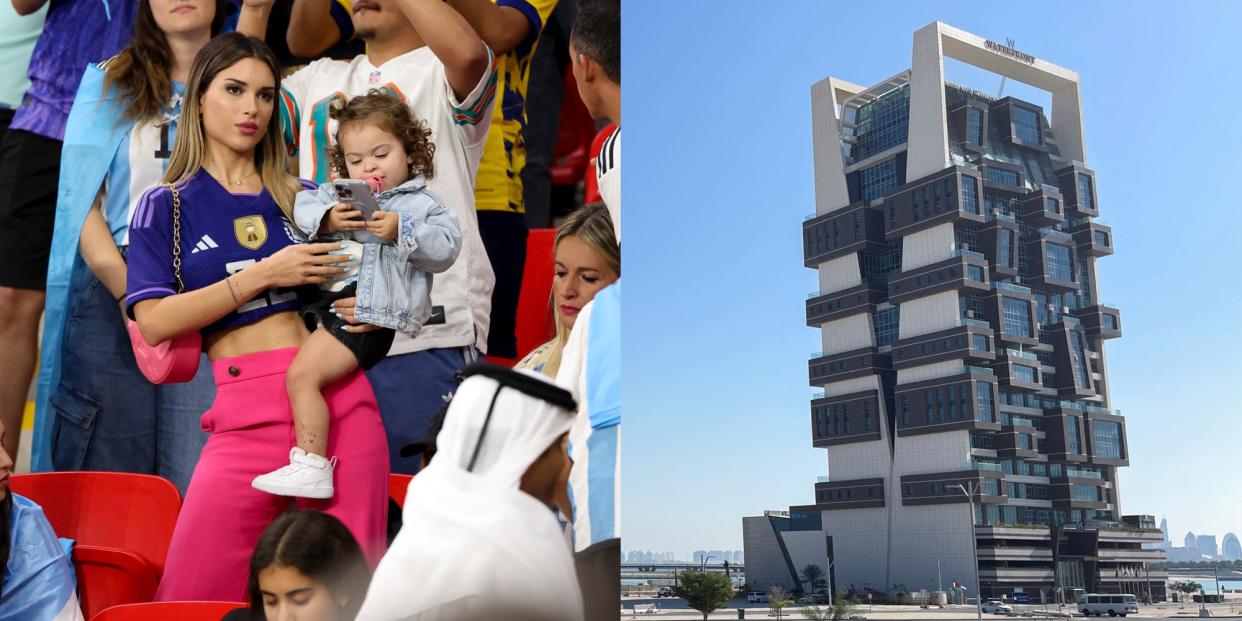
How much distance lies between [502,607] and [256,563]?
43cm

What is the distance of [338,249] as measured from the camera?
194cm

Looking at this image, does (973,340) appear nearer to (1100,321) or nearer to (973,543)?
(1100,321)

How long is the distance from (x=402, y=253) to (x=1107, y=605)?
43.3 ft

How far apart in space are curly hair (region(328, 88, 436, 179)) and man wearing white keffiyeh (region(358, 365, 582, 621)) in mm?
414

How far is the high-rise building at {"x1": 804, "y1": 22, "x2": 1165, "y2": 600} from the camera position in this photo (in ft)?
46.5

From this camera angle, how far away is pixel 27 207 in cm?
214

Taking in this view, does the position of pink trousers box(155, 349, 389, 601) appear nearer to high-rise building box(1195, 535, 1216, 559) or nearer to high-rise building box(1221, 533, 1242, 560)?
high-rise building box(1221, 533, 1242, 560)

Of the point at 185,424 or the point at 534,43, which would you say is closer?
the point at 185,424

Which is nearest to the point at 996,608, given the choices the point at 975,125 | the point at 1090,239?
the point at 1090,239

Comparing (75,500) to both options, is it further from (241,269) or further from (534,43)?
(534,43)

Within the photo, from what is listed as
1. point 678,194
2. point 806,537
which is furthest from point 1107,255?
point 678,194

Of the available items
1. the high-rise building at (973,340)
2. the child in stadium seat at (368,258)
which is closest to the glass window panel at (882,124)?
the high-rise building at (973,340)

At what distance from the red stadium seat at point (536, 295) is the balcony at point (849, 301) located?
15.1m

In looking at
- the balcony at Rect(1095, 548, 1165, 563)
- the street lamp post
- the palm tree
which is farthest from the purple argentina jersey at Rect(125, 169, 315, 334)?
the palm tree
